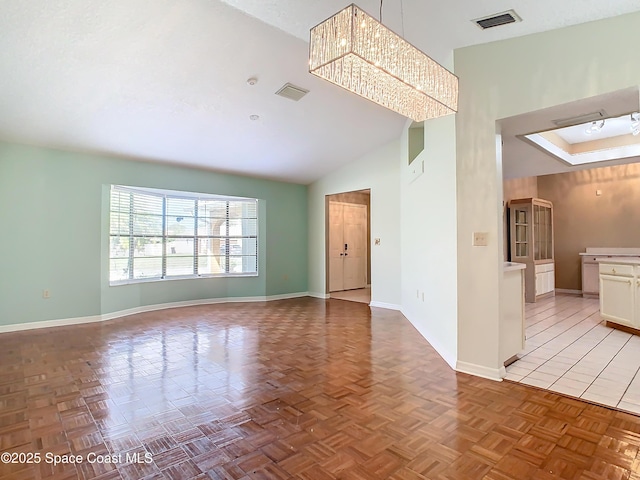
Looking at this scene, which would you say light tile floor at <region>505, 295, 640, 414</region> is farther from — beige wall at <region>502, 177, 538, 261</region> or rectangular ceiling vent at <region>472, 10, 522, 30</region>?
rectangular ceiling vent at <region>472, 10, 522, 30</region>

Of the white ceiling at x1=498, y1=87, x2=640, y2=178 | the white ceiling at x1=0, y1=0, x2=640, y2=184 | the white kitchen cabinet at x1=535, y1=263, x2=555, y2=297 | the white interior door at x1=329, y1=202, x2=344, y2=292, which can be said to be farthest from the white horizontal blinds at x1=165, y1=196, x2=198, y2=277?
the white kitchen cabinet at x1=535, y1=263, x2=555, y2=297

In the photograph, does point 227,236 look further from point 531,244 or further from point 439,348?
point 531,244

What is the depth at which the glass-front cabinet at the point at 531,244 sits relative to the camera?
645 centimetres

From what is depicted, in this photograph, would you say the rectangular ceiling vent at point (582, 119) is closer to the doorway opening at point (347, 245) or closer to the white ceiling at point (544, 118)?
the white ceiling at point (544, 118)

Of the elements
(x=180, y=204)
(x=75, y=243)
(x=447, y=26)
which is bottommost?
(x=75, y=243)

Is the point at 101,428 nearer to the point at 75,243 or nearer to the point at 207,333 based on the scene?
the point at 207,333

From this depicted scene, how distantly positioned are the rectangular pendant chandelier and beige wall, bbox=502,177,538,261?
18.0ft

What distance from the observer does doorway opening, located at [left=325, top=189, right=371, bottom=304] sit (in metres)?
7.34

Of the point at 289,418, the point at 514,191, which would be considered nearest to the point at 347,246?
the point at 514,191

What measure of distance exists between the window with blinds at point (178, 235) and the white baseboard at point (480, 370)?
15.3 ft

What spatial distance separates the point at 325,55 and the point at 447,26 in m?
1.47

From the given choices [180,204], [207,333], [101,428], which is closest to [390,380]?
[101,428]

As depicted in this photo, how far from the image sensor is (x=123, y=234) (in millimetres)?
5449

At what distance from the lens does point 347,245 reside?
7883mm
